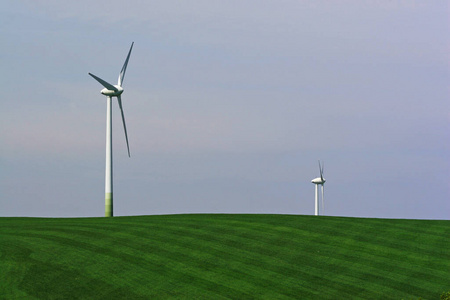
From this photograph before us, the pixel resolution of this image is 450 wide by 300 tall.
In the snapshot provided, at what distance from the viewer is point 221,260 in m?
42.3

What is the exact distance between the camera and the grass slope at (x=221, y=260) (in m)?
36.9

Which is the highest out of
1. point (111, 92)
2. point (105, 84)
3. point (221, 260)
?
point (105, 84)

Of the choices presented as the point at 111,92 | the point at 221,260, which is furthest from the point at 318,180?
the point at 221,260

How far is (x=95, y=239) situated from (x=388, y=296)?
2270 centimetres

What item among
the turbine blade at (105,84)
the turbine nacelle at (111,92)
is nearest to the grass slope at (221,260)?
the turbine nacelle at (111,92)

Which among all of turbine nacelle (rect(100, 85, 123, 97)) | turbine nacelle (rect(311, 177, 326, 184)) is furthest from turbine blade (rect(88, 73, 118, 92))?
turbine nacelle (rect(311, 177, 326, 184))

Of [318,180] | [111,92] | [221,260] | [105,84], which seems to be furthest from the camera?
[318,180]

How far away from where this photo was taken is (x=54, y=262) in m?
40.5

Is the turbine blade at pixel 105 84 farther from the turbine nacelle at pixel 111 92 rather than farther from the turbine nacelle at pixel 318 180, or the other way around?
the turbine nacelle at pixel 318 180

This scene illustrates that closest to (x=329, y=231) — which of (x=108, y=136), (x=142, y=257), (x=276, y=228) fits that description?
(x=276, y=228)

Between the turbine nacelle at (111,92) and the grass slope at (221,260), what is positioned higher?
the turbine nacelle at (111,92)

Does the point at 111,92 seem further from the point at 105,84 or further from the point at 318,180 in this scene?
the point at 318,180

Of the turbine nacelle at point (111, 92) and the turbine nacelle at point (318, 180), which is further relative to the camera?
the turbine nacelle at point (318, 180)

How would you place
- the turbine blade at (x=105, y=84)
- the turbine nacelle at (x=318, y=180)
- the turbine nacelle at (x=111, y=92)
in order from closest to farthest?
the turbine blade at (x=105, y=84), the turbine nacelle at (x=111, y=92), the turbine nacelle at (x=318, y=180)
